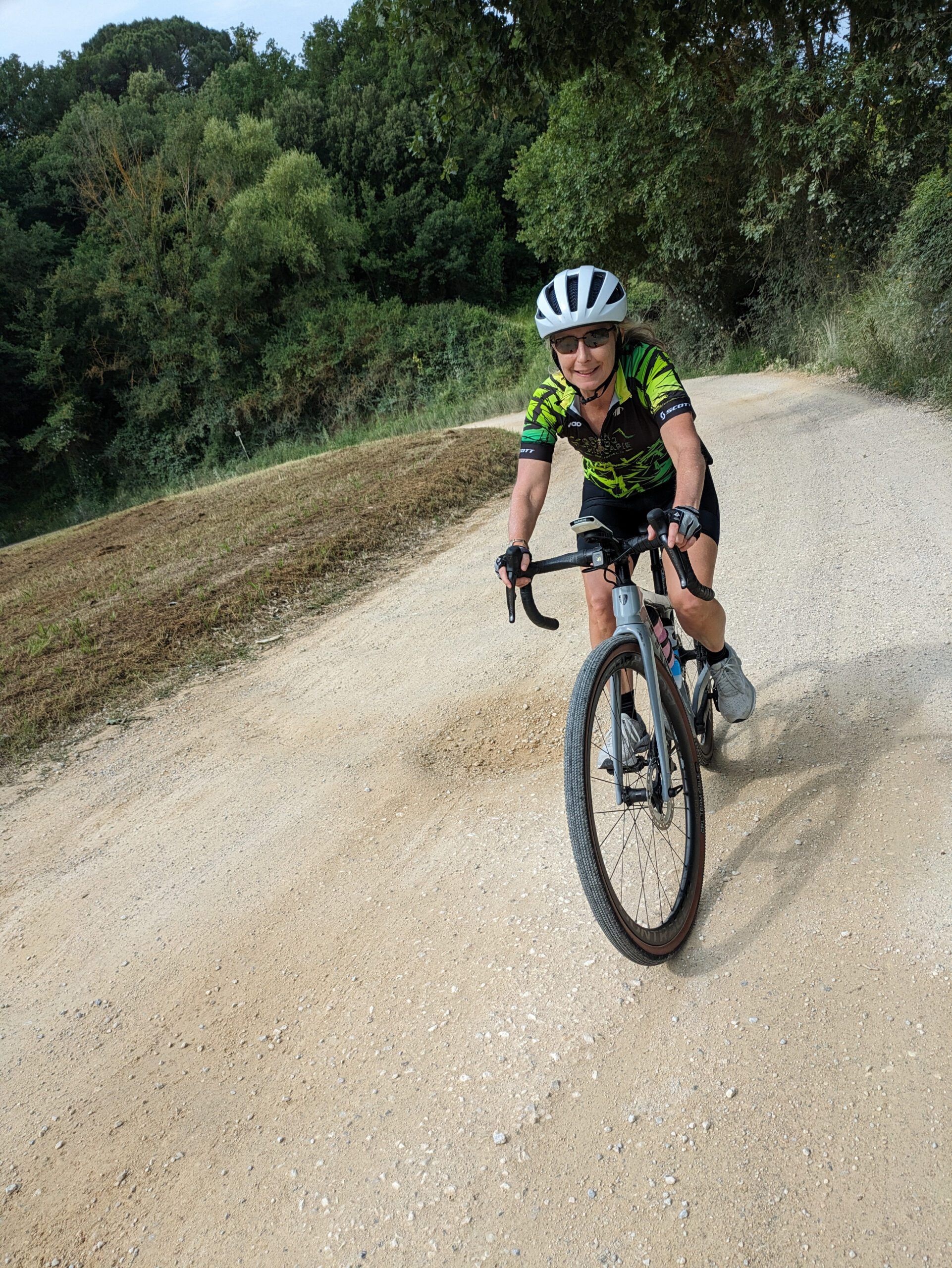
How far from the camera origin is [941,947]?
2.84 meters

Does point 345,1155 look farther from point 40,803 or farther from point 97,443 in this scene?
point 97,443

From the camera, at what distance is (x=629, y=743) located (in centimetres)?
306

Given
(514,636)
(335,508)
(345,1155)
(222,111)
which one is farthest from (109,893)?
(222,111)

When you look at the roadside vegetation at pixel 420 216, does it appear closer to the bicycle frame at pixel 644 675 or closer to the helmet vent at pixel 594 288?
the helmet vent at pixel 594 288

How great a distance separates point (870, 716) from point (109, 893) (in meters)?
3.75

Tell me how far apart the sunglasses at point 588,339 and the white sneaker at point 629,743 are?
1.42 meters

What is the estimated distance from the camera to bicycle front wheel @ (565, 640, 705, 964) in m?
2.71

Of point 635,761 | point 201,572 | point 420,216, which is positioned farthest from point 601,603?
point 420,216

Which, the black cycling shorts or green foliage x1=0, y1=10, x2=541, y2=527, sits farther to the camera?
green foliage x1=0, y1=10, x2=541, y2=527

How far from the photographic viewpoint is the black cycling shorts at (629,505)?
12.5 ft

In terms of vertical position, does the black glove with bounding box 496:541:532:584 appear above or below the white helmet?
below

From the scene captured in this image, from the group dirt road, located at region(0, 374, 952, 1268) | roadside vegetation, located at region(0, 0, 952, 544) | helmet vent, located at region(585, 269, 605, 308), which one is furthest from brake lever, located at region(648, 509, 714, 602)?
roadside vegetation, located at region(0, 0, 952, 544)

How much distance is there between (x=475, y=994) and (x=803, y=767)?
6.13 ft

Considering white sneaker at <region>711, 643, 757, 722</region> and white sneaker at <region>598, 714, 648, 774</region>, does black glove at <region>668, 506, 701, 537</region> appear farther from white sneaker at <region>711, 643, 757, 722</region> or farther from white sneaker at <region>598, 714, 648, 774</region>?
white sneaker at <region>711, 643, 757, 722</region>
